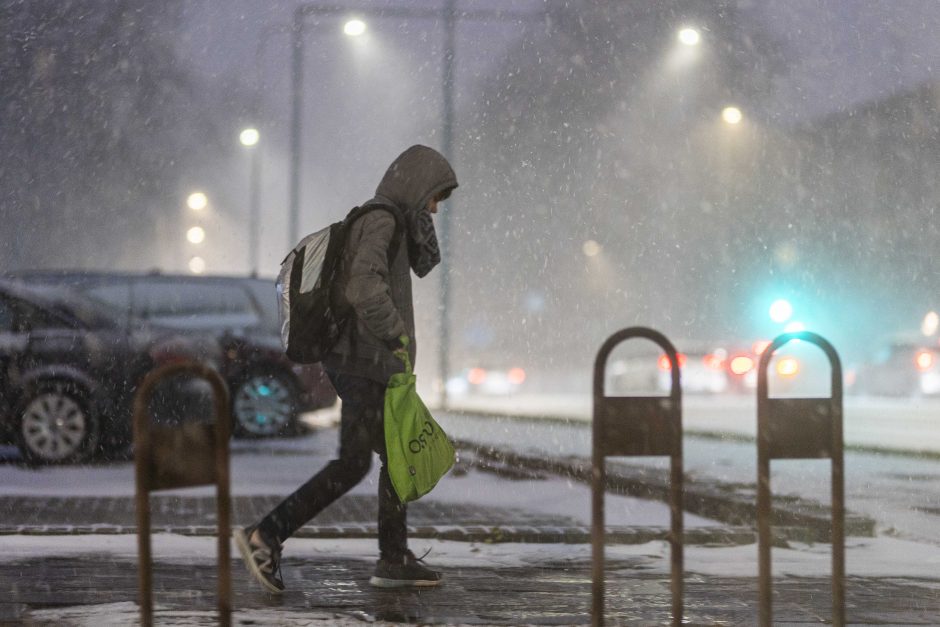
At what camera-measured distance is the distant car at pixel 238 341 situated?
13922mm

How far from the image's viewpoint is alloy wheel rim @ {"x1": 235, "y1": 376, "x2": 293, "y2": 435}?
14008 millimetres

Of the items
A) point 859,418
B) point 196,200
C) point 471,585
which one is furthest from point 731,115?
point 196,200

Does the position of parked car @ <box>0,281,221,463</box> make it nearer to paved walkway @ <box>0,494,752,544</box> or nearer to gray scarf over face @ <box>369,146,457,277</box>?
paved walkway @ <box>0,494,752,544</box>

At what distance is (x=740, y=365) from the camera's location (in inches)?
1040

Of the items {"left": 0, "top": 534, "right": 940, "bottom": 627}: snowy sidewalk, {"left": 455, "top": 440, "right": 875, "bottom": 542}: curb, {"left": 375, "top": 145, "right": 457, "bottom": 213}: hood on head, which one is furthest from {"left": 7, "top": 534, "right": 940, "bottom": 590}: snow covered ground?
{"left": 375, "top": 145, "right": 457, "bottom": 213}: hood on head

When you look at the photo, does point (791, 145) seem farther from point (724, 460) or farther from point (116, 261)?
point (724, 460)

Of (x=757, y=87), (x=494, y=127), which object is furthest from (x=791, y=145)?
(x=494, y=127)

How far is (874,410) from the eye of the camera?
24703 millimetres

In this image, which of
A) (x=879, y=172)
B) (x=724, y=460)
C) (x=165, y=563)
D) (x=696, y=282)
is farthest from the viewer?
(x=696, y=282)

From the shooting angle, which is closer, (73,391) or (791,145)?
(73,391)

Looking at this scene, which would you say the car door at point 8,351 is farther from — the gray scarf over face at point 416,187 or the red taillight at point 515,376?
the red taillight at point 515,376

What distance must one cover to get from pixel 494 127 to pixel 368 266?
47.4 meters

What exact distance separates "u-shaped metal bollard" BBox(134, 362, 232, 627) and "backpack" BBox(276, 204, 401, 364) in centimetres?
173

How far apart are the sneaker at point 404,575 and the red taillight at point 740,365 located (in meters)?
20.6
